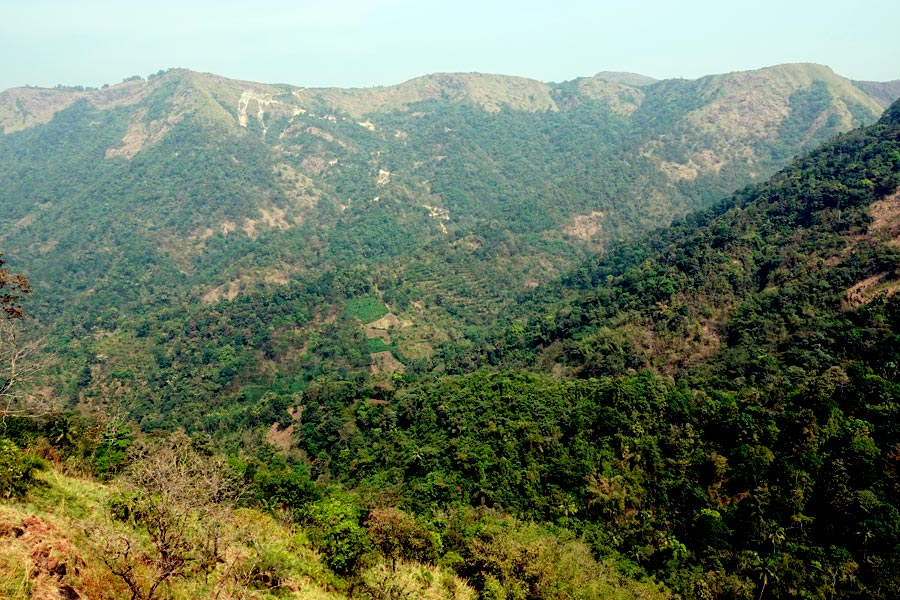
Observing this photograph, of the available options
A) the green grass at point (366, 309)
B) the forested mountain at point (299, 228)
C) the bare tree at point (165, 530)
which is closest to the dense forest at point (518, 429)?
the bare tree at point (165, 530)

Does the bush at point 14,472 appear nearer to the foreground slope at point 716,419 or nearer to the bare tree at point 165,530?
the bare tree at point 165,530

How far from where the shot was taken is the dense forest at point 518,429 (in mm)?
18109

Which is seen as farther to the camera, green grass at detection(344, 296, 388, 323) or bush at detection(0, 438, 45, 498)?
green grass at detection(344, 296, 388, 323)

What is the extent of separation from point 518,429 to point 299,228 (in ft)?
408

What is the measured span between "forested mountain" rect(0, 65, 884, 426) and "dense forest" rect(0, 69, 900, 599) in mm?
1160

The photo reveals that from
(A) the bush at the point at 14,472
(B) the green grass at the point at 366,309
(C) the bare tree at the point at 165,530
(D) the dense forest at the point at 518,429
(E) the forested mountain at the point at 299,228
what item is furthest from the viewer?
(B) the green grass at the point at 366,309

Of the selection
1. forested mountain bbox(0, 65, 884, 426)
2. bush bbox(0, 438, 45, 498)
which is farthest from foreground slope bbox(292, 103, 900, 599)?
bush bbox(0, 438, 45, 498)

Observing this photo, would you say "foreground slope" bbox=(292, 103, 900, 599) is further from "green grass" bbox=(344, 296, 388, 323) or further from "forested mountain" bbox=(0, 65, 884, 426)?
"green grass" bbox=(344, 296, 388, 323)

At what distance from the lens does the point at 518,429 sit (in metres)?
45.4

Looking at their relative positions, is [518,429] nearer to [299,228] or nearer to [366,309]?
[366,309]

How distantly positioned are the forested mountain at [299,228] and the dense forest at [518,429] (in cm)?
116

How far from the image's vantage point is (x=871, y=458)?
110 feet

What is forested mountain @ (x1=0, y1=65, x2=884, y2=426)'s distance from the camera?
9012cm

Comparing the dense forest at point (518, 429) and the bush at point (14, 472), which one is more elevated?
the bush at point (14, 472)
